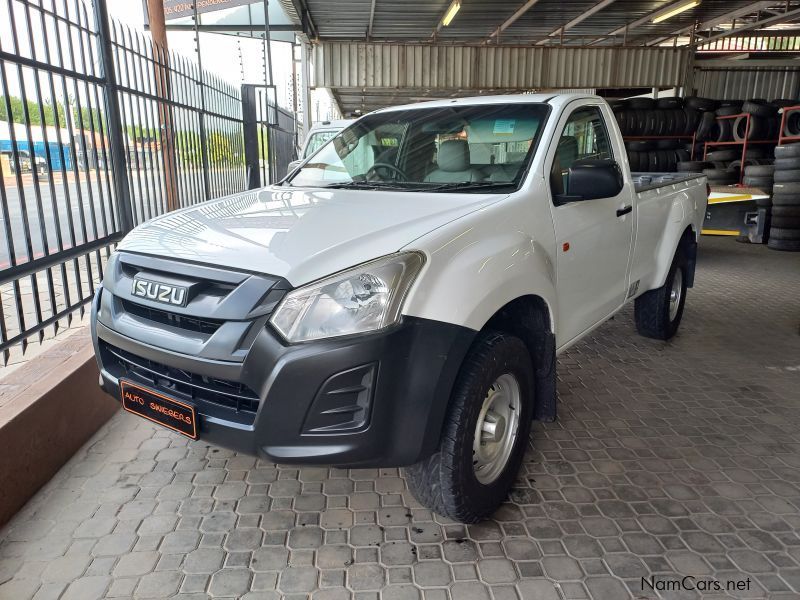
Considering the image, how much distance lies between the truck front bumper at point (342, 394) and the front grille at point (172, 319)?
120 mm

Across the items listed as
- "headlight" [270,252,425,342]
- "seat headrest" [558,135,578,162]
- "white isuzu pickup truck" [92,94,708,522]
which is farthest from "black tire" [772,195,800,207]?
"headlight" [270,252,425,342]

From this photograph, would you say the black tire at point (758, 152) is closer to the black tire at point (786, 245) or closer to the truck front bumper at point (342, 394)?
the black tire at point (786, 245)

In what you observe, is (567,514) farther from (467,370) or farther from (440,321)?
(440,321)

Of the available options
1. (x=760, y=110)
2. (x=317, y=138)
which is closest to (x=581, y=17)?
(x=760, y=110)

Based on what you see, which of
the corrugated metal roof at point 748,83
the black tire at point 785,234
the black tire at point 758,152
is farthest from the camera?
the corrugated metal roof at point 748,83

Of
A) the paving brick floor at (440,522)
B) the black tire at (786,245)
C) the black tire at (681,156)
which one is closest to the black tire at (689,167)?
the black tire at (681,156)

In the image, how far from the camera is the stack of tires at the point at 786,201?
895 centimetres

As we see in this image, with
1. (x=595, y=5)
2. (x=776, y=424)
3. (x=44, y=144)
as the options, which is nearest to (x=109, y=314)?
(x=44, y=144)

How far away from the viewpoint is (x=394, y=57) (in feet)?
53.0

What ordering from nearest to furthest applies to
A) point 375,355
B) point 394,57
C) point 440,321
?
1. point 375,355
2. point 440,321
3. point 394,57

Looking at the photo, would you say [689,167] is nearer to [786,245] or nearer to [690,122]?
[690,122]

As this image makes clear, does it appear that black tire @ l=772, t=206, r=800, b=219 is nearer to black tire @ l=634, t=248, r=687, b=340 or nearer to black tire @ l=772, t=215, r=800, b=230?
black tire @ l=772, t=215, r=800, b=230

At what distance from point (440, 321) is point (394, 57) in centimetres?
1582

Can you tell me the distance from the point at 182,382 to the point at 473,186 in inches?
62.0
